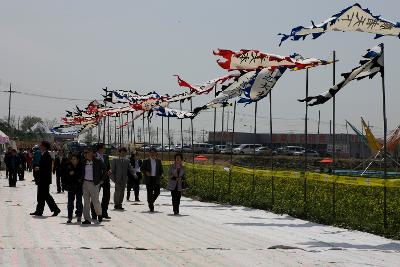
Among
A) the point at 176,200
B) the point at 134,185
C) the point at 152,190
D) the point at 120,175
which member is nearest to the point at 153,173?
the point at 152,190

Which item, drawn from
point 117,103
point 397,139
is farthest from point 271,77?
point 397,139

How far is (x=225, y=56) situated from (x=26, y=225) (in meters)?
6.95

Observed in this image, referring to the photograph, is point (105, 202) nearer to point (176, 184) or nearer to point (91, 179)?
point (91, 179)

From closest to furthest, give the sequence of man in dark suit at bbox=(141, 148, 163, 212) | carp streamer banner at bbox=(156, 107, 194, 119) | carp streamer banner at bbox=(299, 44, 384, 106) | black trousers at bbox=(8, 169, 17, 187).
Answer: carp streamer banner at bbox=(299, 44, 384, 106), man in dark suit at bbox=(141, 148, 163, 212), carp streamer banner at bbox=(156, 107, 194, 119), black trousers at bbox=(8, 169, 17, 187)

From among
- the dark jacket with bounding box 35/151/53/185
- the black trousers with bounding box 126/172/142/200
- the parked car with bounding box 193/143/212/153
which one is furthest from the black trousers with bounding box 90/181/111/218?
the parked car with bounding box 193/143/212/153

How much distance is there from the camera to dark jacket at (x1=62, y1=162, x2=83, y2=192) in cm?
1617

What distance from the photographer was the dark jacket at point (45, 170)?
1700cm

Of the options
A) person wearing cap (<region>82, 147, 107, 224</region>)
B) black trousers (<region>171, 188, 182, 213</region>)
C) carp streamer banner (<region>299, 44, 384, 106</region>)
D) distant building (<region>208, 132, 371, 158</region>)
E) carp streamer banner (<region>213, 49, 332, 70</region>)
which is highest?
carp streamer banner (<region>213, 49, 332, 70</region>)

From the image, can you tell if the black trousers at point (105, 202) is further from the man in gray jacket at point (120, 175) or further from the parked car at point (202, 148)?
the parked car at point (202, 148)

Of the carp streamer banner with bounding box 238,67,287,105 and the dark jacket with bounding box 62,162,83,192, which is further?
the carp streamer banner with bounding box 238,67,287,105

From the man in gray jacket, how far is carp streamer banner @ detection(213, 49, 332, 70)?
3.78m

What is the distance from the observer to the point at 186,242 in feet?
41.4

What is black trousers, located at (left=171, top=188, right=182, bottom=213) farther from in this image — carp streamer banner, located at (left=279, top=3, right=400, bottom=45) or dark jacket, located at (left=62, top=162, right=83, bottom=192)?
carp streamer banner, located at (left=279, top=3, right=400, bottom=45)

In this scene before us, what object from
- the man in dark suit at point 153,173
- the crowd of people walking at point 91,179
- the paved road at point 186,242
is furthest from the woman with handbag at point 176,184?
the man in dark suit at point 153,173
